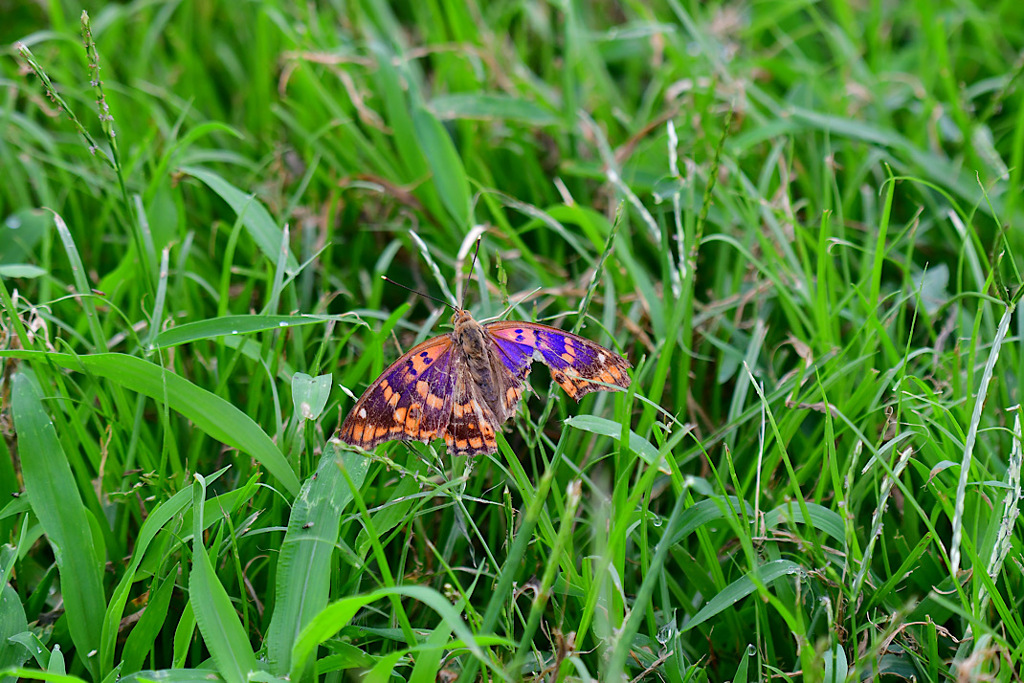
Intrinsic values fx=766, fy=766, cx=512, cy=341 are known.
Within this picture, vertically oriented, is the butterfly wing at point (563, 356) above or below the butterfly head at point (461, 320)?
below

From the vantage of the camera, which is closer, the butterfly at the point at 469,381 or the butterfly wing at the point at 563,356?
the butterfly at the point at 469,381

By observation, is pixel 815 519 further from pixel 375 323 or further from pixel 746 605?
pixel 375 323

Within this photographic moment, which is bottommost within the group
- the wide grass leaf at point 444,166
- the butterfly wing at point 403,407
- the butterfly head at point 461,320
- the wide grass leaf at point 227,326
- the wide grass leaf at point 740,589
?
the wide grass leaf at point 740,589

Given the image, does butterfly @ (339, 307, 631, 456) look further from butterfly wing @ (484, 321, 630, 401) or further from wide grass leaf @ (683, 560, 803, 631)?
wide grass leaf @ (683, 560, 803, 631)

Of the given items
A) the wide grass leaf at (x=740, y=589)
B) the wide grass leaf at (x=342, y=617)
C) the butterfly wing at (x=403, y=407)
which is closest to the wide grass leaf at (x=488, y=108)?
the butterfly wing at (x=403, y=407)

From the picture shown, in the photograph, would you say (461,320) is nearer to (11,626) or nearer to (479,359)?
(479,359)

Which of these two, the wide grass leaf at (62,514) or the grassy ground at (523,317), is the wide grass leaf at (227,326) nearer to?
the grassy ground at (523,317)

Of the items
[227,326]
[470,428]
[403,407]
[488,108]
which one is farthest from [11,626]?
[488,108]

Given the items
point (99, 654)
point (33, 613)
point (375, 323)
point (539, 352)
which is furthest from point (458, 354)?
point (33, 613)
